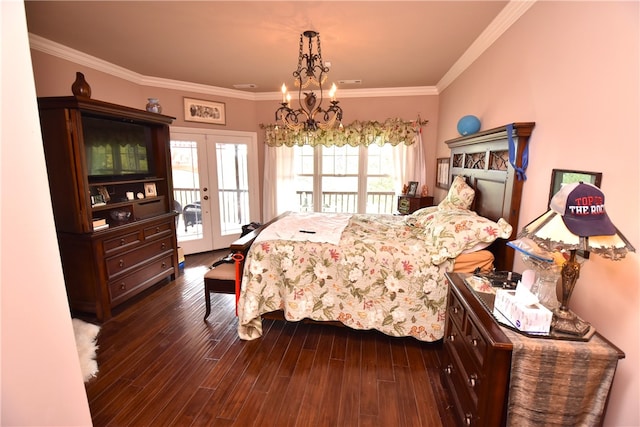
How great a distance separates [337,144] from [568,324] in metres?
4.03

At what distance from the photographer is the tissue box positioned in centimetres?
120

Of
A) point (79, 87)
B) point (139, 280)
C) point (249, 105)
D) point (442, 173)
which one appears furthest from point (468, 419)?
point (249, 105)

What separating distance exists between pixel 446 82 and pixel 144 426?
4678mm

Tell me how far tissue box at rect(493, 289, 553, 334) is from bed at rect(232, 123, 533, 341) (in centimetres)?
87

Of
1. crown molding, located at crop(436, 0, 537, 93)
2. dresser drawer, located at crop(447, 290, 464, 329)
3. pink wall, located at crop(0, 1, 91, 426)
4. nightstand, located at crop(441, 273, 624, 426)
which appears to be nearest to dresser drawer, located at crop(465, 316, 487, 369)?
nightstand, located at crop(441, 273, 624, 426)

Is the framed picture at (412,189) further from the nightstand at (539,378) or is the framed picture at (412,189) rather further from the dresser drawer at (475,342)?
the nightstand at (539,378)

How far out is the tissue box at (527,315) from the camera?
120cm

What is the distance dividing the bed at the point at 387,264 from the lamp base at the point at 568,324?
0.88 m

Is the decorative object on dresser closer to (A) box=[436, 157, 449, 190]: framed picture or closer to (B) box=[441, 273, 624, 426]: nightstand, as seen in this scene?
(B) box=[441, 273, 624, 426]: nightstand

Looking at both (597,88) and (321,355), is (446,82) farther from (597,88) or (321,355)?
(321,355)

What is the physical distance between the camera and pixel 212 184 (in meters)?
4.82

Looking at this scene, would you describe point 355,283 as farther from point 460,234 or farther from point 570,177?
point 570,177

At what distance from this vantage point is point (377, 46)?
2.95m

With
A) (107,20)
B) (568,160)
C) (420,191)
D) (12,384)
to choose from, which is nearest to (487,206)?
(568,160)
